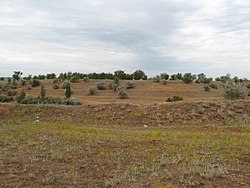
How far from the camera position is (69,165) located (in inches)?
265

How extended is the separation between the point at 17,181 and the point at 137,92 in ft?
110

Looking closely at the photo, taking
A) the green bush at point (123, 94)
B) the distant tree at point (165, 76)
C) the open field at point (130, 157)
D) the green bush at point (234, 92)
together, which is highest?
the distant tree at point (165, 76)

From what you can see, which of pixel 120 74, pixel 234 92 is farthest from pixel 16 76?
pixel 234 92

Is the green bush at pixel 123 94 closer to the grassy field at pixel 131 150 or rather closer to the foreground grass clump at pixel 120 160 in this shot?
Answer: the grassy field at pixel 131 150

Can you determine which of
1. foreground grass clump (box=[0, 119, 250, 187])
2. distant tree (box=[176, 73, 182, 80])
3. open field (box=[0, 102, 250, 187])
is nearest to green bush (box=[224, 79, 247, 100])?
open field (box=[0, 102, 250, 187])

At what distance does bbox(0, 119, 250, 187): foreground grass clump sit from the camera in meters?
5.64

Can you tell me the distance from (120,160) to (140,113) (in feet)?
28.4

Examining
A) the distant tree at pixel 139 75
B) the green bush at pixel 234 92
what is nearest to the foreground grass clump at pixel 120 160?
the green bush at pixel 234 92

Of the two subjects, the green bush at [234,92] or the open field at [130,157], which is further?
the green bush at [234,92]

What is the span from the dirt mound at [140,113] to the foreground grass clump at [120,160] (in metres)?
4.27

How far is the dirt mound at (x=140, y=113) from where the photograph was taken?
49.5 ft

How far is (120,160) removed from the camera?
724 centimetres

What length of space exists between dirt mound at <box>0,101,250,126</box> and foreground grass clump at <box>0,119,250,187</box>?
427 centimetres

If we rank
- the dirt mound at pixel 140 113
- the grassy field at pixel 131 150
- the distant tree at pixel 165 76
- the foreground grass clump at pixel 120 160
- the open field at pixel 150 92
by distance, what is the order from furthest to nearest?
the distant tree at pixel 165 76, the open field at pixel 150 92, the dirt mound at pixel 140 113, the grassy field at pixel 131 150, the foreground grass clump at pixel 120 160
